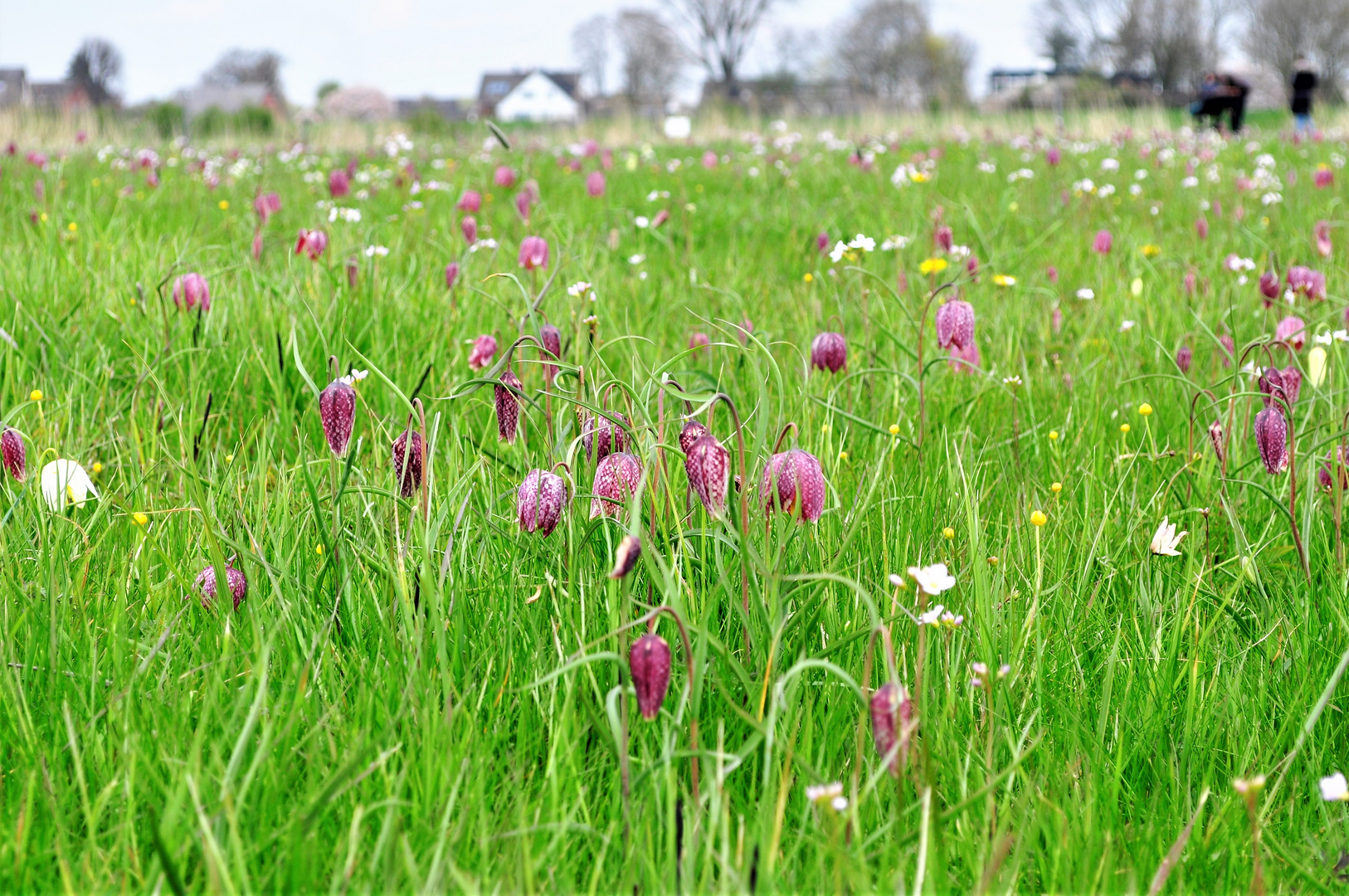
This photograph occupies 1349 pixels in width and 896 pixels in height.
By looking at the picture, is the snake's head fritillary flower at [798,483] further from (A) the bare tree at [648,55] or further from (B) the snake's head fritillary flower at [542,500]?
(A) the bare tree at [648,55]

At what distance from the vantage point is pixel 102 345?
109 inches

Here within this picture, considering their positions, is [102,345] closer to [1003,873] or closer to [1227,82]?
[1003,873]

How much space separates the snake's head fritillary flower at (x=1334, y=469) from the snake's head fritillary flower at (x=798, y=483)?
101cm

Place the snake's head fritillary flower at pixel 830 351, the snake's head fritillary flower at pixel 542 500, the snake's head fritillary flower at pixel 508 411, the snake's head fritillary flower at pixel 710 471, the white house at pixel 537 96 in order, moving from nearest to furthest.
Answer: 1. the snake's head fritillary flower at pixel 710 471
2. the snake's head fritillary flower at pixel 542 500
3. the snake's head fritillary flower at pixel 508 411
4. the snake's head fritillary flower at pixel 830 351
5. the white house at pixel 537 96

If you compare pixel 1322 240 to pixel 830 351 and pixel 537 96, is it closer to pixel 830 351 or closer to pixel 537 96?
pixel 830 351

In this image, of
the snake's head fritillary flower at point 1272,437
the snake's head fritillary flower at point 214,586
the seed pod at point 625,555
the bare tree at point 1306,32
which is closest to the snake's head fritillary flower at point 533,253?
the snake's head fritillary flower at point 214,586

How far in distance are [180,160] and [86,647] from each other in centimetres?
917

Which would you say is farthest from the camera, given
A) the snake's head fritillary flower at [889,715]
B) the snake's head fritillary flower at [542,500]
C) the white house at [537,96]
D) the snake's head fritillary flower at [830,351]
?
the white house at [537,96]

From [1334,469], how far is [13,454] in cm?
240

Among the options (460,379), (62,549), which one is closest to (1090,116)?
(460,379)

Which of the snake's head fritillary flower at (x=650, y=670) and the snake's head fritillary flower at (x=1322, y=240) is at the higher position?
the snake's head fritillary flower at (x=1322, y=240)

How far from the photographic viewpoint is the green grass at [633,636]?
3.94ft

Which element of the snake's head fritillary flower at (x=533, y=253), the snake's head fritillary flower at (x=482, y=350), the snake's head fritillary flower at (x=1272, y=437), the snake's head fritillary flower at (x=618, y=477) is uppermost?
the snake's head fritillary flower at (x=533, y=253)

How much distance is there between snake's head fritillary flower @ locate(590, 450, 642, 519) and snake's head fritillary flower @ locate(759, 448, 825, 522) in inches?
7.6
